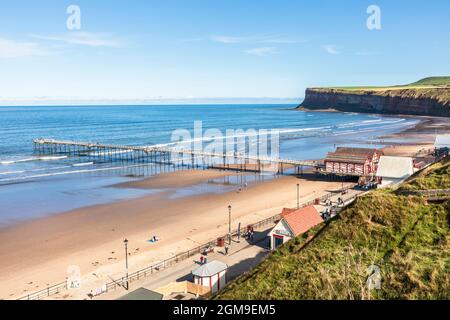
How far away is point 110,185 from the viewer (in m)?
55.0

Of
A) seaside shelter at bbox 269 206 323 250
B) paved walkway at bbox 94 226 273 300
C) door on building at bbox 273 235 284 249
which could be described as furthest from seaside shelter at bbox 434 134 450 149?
door on building at bbox 273 235 284 249

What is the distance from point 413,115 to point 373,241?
187325mm

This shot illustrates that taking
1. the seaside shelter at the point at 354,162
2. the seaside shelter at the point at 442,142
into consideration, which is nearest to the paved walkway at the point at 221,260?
the seaside shelter at the point at 354,162

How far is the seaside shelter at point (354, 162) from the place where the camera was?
53719mm

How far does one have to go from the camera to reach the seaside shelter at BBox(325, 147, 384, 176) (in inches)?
2115

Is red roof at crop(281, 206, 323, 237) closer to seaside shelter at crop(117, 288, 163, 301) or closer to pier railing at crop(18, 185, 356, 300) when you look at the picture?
pier railing at crop(18, 185, 356, 300)

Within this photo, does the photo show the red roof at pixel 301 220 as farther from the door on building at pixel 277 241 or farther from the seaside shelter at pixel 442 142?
the seaside shelter at pixel 442 142

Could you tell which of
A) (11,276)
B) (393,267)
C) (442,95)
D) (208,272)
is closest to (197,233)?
(208,272)

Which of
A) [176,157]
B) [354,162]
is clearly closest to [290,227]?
[354,162]

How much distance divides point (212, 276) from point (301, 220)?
9.15 m

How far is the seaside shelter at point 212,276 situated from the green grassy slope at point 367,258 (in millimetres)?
4403

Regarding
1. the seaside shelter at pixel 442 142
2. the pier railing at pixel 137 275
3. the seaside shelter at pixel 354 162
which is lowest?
the pier railing at pixel 137 275

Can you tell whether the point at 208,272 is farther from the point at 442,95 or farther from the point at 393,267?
the point at 442,95
